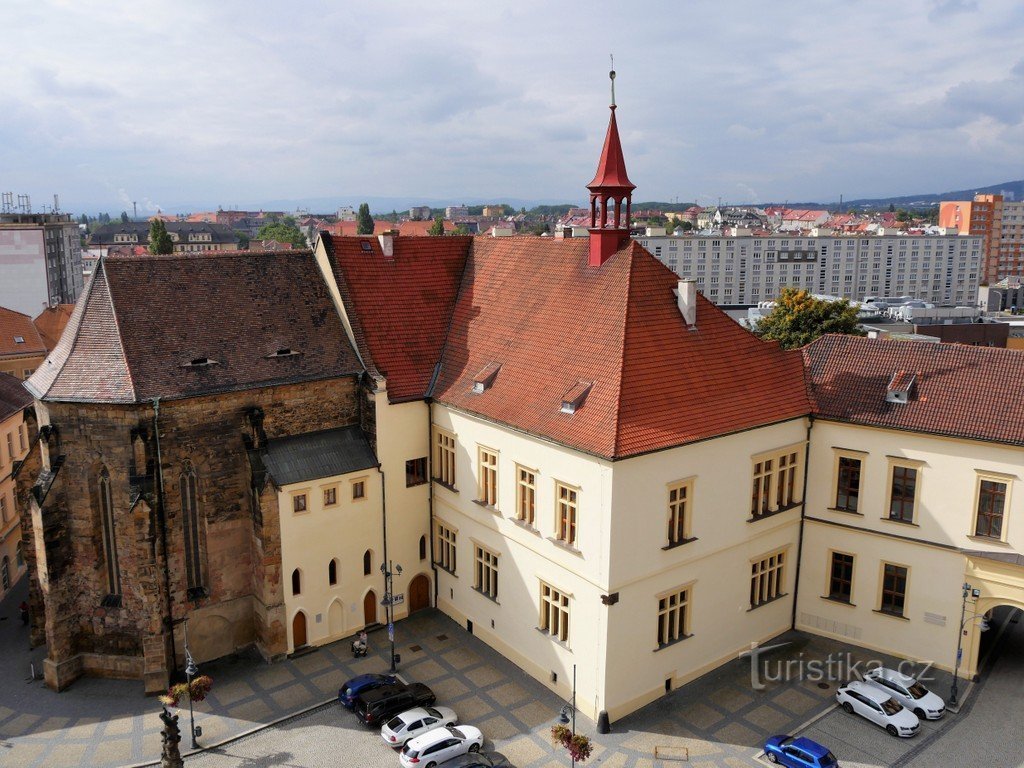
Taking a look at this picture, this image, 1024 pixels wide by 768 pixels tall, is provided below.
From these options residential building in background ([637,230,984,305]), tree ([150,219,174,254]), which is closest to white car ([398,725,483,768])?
tree ([150,219,174,254])

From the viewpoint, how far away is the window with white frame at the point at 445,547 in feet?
120

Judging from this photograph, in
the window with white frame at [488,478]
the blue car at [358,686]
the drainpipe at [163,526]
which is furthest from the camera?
the window with white frame at [488,478]

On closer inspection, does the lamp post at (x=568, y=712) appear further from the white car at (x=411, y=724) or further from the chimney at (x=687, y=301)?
the chimney at (x=687, y=301)

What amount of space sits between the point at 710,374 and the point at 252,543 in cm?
2010

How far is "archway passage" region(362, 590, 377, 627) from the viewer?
36.0 m

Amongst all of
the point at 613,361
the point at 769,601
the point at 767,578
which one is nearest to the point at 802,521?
the point at 767,578

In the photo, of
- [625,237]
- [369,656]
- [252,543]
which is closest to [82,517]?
[252,543]

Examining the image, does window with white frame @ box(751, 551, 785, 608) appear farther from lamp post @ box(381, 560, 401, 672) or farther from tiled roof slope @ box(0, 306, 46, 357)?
tiled roof slope @ box(0, 306, 46, 357)

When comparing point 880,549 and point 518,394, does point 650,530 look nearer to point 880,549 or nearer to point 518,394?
point 518,394

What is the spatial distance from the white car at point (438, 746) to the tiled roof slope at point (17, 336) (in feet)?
184

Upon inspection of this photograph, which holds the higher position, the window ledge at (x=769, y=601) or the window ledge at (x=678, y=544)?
the window ledge at (x=678, y=544)

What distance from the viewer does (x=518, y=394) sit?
32031 millimetres

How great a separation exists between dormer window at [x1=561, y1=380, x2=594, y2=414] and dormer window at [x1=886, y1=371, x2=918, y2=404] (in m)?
12.7

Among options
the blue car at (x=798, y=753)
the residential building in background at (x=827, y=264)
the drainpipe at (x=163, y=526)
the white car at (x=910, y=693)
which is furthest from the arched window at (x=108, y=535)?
the residential building in background at (x=827, y=264)
